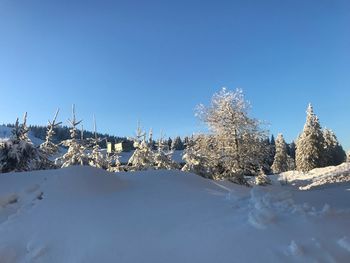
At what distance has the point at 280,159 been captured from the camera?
87500mm

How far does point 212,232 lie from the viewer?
266 inches

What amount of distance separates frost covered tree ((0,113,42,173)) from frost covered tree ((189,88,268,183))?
433 inches

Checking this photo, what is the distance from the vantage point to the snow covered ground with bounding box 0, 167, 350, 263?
618 cm

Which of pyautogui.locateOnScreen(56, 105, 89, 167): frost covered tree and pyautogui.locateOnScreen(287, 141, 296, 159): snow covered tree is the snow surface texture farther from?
pyautogui.locateOnScreen(287, 141, 296, 159): snow covered tree

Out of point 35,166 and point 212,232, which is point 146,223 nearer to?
point 212,232

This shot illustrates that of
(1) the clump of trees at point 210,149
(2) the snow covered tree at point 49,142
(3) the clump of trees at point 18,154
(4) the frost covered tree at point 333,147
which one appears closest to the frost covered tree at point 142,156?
(1) the clump of trees at point 210,149

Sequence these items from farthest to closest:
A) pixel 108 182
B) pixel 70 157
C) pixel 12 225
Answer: pixel 70 157, pixel 108 182, pixel 12 225

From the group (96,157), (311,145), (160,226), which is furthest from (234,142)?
(311,145)

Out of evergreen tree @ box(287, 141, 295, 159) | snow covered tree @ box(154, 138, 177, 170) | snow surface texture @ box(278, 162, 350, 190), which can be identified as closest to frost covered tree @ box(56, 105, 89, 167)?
snow covered tree @ box(154, 138, 177, 170)

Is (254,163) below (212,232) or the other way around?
the other way around

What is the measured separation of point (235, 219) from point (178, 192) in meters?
2.40

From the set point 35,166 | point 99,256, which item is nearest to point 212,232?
point 99,256

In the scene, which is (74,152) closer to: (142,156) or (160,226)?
A: (142,156)

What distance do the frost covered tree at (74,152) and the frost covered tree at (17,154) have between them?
239 inches
